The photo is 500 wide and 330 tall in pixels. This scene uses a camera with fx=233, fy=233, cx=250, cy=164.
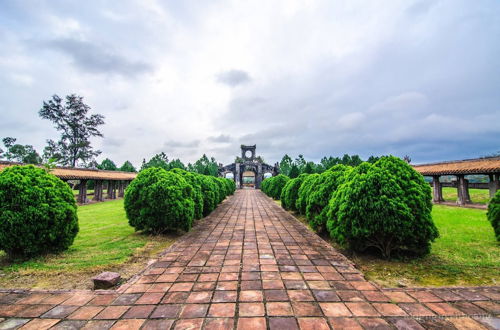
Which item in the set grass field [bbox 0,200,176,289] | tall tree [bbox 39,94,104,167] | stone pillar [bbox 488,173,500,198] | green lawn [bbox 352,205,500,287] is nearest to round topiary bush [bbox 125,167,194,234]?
grass field [bbox 0,200,176,289]

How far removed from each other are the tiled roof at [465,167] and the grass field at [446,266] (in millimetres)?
8312

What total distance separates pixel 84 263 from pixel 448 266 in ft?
20.9

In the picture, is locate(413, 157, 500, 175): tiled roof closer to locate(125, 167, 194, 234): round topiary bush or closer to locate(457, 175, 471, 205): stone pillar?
locate(457, 175, 471, 205): stone pillar

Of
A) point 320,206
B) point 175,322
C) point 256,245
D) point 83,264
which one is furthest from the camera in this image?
point 320,206

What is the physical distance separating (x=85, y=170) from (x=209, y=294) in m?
19.4

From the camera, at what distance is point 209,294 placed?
9.59 ft

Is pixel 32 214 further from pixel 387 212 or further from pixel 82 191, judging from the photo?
pixel 82 191

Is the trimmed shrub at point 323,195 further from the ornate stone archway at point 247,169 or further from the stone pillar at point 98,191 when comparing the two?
the ornate stone archway at point 247,169

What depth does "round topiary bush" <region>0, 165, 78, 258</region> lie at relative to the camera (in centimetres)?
409

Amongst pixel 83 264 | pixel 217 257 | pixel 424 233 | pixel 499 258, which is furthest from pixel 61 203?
pixel 499 258

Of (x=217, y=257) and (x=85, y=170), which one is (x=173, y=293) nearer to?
(x=217, y=257)

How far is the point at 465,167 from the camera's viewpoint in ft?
43.1

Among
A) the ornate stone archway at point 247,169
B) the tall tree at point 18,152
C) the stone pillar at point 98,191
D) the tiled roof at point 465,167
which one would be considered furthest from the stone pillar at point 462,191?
the tall tree at point 18,152

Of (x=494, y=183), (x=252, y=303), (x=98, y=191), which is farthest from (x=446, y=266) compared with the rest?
(x=98, y=191)
